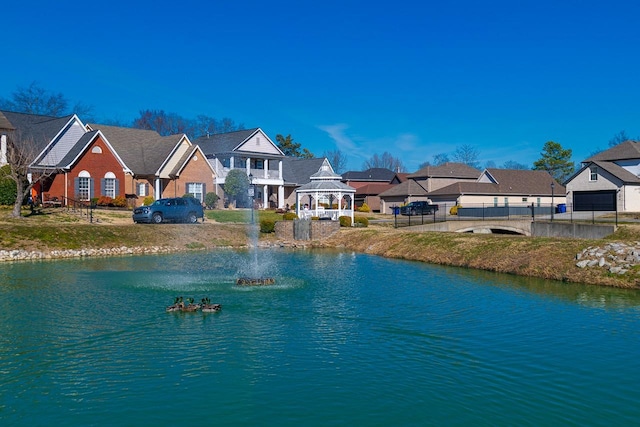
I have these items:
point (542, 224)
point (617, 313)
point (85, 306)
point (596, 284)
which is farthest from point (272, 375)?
point (542, 224)

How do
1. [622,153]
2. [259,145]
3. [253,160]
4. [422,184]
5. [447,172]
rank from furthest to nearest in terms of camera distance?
[447,172]
[422,184]
[253,160]
[622,153]
[259,145]

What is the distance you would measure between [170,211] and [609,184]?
43666mm

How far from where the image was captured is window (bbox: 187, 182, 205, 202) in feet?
186

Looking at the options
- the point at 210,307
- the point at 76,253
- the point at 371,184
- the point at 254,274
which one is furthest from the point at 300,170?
the point at 210,307

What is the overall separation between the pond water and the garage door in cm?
3822

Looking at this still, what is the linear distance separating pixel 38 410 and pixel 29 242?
2687 cm

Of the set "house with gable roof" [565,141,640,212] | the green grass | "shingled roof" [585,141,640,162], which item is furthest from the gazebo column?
"shingled roof" [585,141,640,162]

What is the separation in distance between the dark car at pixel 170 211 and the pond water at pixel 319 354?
1856cm

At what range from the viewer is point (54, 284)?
24000 millimetres

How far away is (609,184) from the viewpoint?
5803cm

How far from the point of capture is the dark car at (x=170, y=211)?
42.8 m

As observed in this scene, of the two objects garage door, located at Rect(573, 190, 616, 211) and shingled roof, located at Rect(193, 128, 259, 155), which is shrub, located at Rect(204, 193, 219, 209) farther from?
garage door, located at Rect(573, 190, 616, 211)

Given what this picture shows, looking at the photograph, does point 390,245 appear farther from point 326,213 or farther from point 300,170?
point 300,170

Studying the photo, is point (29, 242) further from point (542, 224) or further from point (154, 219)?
point (542, 224)
